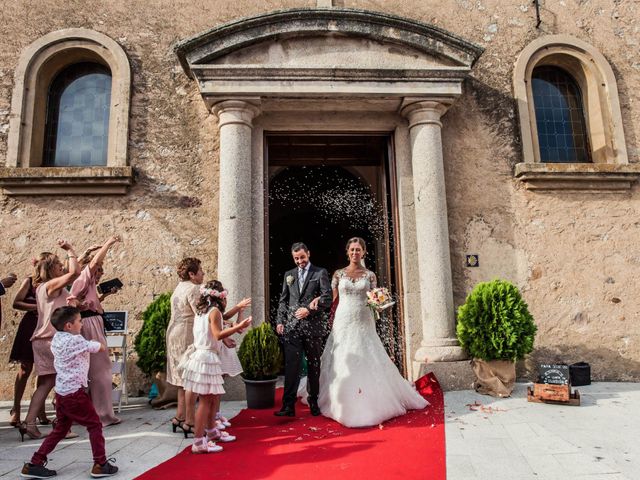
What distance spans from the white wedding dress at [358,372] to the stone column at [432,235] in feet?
4.12

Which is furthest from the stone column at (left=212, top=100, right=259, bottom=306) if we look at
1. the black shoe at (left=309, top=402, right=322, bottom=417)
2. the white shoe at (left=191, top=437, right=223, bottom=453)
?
the white shoe at (left=191, top=437, right=223, bottom=453)

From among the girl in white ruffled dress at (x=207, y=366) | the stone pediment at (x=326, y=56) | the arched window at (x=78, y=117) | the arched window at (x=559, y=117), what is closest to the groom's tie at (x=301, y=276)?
the girl in white ruffled dress at (x=207, y=366)

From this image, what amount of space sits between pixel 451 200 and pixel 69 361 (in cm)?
554

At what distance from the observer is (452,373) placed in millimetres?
6191

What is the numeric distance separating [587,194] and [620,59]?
250cm

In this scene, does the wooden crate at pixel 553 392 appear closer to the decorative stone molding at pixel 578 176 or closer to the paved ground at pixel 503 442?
the paved ground at pixel 503 442

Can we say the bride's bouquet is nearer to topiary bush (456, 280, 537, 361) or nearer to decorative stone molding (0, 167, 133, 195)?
topiary bush (456, 280, 537, 361)

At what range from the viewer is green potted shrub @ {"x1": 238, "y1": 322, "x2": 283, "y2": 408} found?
538 centimetres

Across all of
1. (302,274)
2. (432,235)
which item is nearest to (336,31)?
(432,235)

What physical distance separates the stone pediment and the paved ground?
4.33 metres

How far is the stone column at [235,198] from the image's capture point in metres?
6.36

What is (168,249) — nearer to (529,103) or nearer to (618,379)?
(529,103)

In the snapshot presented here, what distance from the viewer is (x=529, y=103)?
755cm

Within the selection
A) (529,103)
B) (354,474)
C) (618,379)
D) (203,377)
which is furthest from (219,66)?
(618,379)
